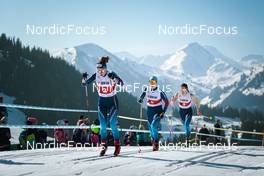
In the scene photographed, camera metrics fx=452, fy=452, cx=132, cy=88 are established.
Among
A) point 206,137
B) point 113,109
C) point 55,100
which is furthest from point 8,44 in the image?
point 113,109

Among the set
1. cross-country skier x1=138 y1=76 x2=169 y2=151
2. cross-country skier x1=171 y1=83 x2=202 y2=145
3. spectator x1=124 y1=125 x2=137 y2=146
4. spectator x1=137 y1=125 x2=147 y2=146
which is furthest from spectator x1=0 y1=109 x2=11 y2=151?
spectator x1=124 y1=125 x2=137 y2=146

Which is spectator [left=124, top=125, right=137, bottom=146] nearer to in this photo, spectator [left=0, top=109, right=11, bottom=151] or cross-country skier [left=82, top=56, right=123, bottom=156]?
spectator [left=0, top=109, right=11, bottom=151]

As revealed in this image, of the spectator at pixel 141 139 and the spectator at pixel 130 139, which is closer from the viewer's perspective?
the spectator at pixel 141 139

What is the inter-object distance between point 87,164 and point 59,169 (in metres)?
0.88

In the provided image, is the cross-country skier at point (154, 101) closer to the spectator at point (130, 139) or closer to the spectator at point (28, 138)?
the spectator at point (28, 138)

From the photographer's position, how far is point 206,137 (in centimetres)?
2538

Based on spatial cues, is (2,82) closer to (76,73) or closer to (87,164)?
(76,73)

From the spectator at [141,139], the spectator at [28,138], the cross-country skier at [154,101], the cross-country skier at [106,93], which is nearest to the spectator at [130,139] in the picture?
the spectator at [141,139]

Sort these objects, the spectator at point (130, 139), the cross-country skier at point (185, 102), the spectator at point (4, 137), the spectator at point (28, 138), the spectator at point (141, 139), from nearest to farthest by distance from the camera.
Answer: the spectator at point (4, 137), the spectator at point (28, 138), the cross-country skier at point (185, 102), the spectator at point (141, 139), the spectator at point (130, 139)

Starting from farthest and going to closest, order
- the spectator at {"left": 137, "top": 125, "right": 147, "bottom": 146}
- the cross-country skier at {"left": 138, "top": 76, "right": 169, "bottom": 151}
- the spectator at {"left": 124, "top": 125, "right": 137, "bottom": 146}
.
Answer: the spectator at {"left": 124, "top": 125, "right": 137, "bottom": 146}, the spectator at {"left": 137, "top": 125, "right": 147, "bottom": 146}, the cross-country skier at {"left": 138, "top": 76, "right": 169, "bottom": 151}

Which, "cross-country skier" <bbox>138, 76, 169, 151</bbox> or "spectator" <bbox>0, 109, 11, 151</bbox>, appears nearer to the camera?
"spectator" <bbox>0, 109, 11, 151</bbox>

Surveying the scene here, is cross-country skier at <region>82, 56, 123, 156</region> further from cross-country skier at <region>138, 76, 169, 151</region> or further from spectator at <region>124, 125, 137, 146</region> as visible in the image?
spectator at <region>124, 125, 137, 146</region>

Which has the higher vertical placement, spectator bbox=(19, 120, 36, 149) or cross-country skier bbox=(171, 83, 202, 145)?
cross-country skier bbox=(171, 83, 202, 145)

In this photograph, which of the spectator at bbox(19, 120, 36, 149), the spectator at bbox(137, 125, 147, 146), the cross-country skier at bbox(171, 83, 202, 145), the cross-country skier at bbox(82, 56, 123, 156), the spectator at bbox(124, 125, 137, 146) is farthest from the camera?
the spectator at bbox(124, 125, 137, 146)
